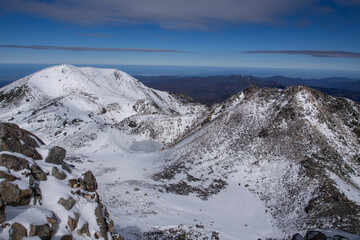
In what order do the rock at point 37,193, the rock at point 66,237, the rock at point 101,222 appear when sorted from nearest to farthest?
1. the rock at point 66,237
2. the rock at point 37,193
3. the rock at point 101,222

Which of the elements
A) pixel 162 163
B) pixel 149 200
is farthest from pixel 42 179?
pixel 162 163

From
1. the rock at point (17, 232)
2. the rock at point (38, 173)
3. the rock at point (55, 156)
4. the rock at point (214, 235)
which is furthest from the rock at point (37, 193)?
the rock at point (214, 235)

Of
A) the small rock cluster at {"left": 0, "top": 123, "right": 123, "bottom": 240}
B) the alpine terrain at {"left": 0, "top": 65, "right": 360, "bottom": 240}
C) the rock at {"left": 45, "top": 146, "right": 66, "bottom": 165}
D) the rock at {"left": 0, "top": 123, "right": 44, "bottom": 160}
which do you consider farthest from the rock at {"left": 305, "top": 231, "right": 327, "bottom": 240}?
the rock at {"left": 0, "top": 123, "right": 44, "bottom": 160}

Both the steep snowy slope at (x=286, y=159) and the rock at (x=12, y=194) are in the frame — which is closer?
the rock at (x=12, y=194)

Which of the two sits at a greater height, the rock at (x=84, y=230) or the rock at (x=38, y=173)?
the rock at (x=38, y=173)

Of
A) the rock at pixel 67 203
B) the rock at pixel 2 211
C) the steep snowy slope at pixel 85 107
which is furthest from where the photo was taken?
the steep snowy slope at pixel 85 107

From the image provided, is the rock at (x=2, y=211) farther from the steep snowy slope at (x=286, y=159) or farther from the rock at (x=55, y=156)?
the steep snowy slope at (x=286, y=159)

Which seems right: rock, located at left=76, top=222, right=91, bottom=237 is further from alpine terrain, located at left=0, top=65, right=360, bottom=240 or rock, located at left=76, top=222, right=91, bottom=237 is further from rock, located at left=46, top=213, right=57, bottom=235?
rock, located at left=46, top=213, right=57, bottom=235

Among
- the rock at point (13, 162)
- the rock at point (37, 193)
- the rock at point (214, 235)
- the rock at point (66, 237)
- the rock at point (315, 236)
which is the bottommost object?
the rock at point (214, 235)
